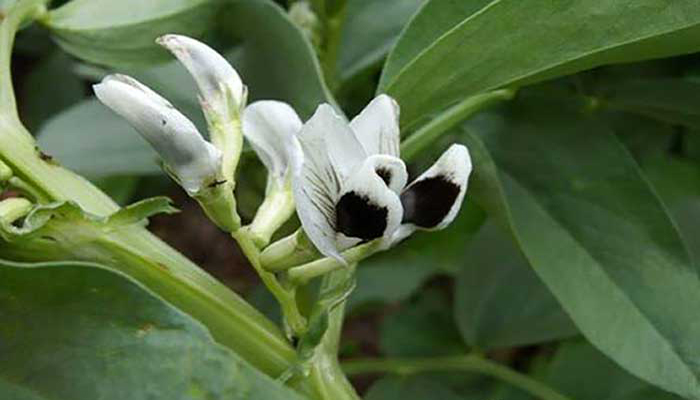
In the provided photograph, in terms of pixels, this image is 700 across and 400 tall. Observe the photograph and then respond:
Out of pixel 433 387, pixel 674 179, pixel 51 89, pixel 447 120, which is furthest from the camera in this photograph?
pixel 51 89

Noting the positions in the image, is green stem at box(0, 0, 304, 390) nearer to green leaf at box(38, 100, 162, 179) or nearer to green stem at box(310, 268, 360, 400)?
green stem at box(310, 268, 360, 400)

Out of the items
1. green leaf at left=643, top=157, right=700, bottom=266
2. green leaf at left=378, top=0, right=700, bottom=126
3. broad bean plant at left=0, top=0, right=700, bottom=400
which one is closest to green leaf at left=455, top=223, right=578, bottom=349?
broad bean plant at left=0, top=0, right=700, bottom=400

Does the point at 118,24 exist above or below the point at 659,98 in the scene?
above

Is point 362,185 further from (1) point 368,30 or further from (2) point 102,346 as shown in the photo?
(1) point 368,30

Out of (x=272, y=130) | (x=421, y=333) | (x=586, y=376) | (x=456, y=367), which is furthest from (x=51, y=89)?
(x=272, y=130)

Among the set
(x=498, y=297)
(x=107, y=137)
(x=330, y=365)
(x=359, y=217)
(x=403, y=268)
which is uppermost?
(x=359, y=217)

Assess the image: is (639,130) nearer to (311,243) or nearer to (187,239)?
(311,243)

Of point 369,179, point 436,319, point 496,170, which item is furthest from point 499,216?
point 436,319

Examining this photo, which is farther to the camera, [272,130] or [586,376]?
[586,376]
